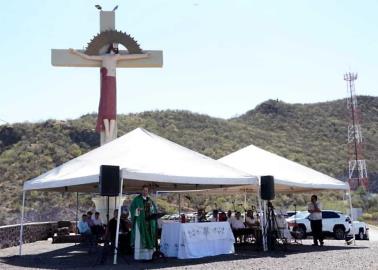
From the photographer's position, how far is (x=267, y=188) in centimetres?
1345

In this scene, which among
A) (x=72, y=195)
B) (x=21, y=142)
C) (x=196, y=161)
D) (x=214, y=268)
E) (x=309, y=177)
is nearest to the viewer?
(x=214, y=268)

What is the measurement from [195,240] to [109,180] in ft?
8.30

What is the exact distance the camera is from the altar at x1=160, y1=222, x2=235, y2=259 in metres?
12.2

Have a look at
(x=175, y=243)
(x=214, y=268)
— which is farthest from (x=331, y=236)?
(x=214, y=268)

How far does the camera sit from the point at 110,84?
20719 millimetres

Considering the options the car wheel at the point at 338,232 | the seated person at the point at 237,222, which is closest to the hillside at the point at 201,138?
the seated person at the point at 237,222

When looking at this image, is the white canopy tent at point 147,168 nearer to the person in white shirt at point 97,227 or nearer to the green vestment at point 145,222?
the green vestment at point 145,222

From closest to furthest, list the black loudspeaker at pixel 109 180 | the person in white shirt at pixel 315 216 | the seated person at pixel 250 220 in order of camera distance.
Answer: the black loudspeaker at pixel 109 180 < the person in white shirt at pixel 315 216 < the seated person at pixel 250 220

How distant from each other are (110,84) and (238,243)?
24.9 ft

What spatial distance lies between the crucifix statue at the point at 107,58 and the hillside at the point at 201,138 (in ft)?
18.6

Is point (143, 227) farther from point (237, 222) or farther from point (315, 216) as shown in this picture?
point (315, 216)

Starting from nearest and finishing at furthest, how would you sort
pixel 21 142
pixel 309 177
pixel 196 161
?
pixel 196 161, pixel 309 177, pixel 21 142

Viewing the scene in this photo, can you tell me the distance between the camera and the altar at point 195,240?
12.2 metres

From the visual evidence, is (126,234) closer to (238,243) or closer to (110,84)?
(238,243)
